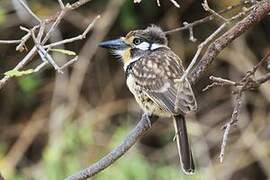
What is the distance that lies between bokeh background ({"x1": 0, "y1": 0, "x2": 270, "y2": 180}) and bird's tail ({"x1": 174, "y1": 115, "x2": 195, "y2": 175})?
173cm

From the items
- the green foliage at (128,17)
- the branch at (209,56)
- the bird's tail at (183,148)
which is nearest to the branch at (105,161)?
the branch at (209,56)

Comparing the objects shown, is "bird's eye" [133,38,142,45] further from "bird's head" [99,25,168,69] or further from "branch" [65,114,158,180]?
"branch" [65,114,158,180]

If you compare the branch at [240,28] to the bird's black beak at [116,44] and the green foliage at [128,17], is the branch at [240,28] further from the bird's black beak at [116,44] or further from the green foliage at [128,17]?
the green foliage at [128,17]

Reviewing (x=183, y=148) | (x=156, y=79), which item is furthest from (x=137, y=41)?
(x=183, y=148)

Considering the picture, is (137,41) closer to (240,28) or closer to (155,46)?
(155,46)

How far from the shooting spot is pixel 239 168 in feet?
15.3

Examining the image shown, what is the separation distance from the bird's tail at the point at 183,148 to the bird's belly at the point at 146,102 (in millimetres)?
78

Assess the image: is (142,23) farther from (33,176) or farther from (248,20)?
(248,20)

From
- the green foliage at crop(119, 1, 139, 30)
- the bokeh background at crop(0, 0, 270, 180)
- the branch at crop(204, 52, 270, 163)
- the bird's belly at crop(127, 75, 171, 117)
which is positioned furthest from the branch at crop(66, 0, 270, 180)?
the green foliage at crop(119, 1, 139, 30)

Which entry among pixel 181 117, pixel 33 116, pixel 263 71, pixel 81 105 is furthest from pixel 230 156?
pixel 181 117

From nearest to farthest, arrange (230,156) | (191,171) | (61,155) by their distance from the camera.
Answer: (191,171), (61,155), (230,156)

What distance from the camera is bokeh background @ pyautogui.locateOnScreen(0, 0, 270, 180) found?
14.8 feet

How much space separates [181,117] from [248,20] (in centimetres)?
63

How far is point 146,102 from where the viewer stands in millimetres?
2729
